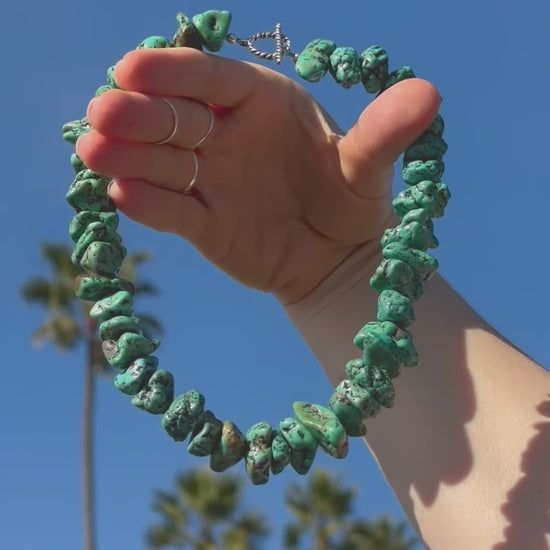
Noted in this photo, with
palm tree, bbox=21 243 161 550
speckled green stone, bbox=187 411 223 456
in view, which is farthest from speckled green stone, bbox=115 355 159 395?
palm tree, bbox=21 243 161 550

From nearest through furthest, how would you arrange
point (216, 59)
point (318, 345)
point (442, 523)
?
point (442, 523) < point (216, 59) < point (318, 345)

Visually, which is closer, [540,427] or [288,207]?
[540,427]

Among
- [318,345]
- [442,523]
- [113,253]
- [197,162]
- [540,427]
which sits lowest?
[442,523]

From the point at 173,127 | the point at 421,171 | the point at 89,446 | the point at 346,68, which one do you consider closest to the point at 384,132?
the point at 421,171

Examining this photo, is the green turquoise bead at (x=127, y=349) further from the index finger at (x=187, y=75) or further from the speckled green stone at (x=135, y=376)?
the index finger at (x=187, y=75)

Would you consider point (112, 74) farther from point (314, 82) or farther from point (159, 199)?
point (314, 82)

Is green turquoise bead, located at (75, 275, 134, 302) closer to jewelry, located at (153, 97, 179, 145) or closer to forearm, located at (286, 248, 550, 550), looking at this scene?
jewelry, located at (153, 97, 179, 145)

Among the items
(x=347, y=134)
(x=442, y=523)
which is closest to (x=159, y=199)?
(x=347, y=134)
